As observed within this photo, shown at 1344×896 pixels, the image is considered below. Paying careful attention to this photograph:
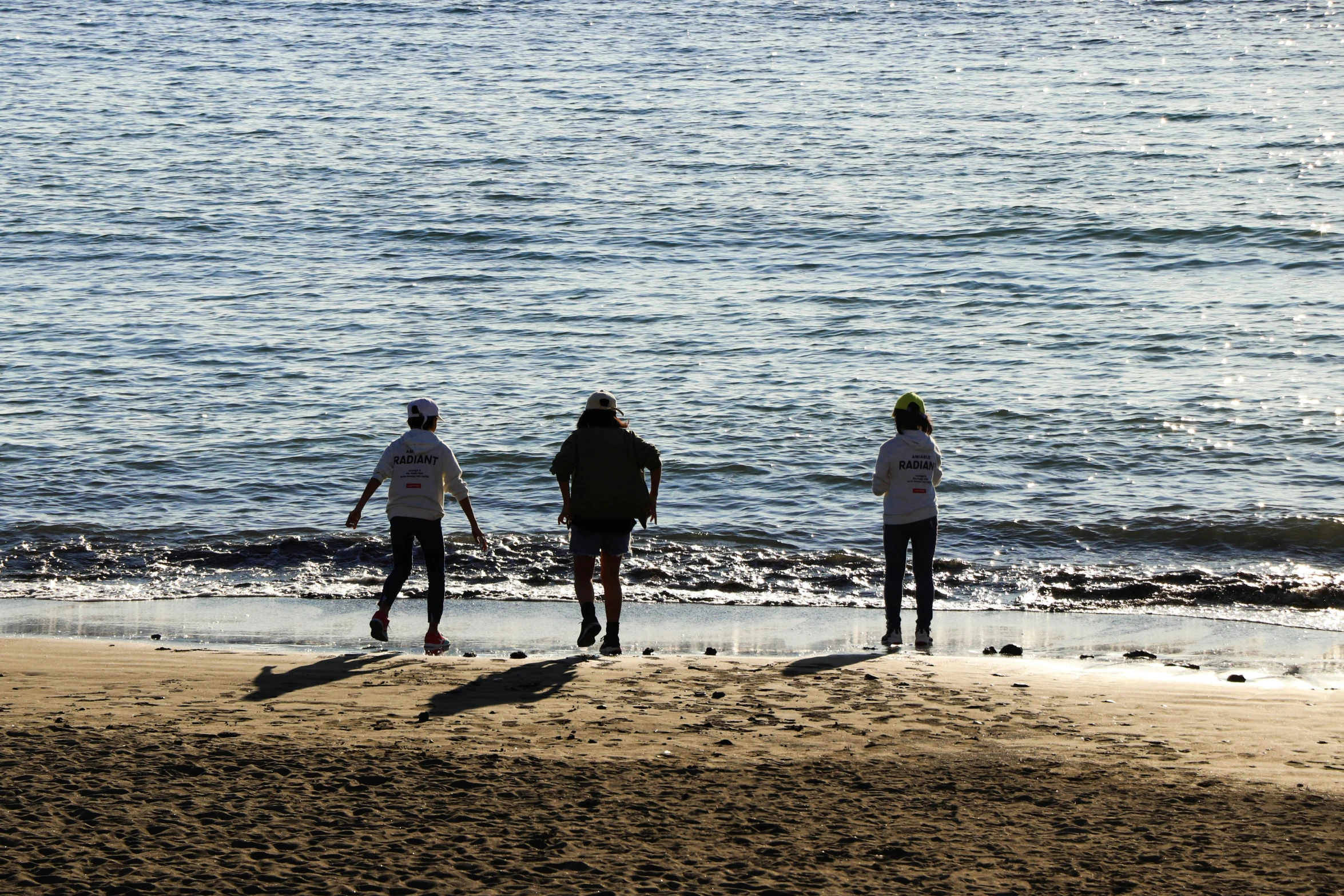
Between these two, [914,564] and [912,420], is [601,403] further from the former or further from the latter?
[914,564]

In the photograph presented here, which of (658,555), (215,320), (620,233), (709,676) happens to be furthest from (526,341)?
(709,676)

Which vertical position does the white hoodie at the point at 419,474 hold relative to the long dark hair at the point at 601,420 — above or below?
below

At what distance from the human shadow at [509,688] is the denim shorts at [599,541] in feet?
2.54

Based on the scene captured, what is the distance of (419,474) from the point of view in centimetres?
831

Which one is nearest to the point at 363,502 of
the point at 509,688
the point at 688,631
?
the point at 509,688

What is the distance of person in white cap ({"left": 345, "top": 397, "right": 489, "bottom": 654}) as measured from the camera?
27.2 ft

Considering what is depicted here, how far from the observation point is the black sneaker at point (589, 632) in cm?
852

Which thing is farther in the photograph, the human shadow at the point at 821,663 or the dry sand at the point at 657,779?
the human shadow at the point at 821,663

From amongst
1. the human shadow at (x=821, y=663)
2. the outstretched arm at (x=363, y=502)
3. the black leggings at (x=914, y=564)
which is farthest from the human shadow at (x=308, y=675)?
the black leggings at (x=914, y=564)

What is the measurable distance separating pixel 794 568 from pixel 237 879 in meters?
7.36

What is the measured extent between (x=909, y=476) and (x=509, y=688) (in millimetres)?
2828

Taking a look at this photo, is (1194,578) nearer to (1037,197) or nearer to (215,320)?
(215,320)

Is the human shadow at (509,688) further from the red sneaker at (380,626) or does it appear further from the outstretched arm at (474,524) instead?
the red sneaker at (380,626)

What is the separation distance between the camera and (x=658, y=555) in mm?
11859
